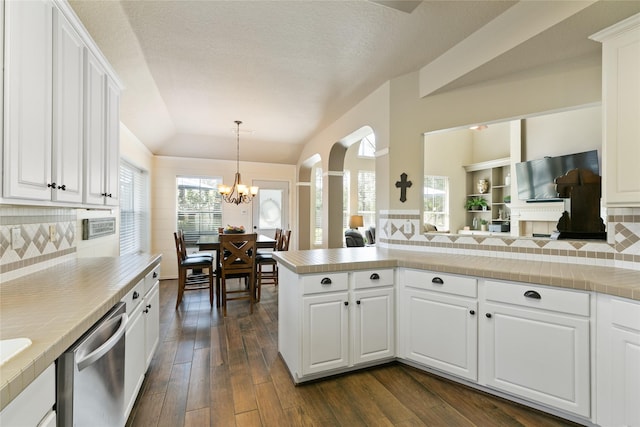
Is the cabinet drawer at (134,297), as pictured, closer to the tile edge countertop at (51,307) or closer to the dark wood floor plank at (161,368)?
the tile edge countertop at (51,307)

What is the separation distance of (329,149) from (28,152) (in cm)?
347

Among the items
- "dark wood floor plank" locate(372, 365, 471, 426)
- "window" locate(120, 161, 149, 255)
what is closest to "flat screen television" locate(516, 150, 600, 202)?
"dark wood floor plank" locate(372, 365, 471, 426)

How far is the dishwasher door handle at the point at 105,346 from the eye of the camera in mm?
1020

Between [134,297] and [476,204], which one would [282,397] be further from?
[476,204]

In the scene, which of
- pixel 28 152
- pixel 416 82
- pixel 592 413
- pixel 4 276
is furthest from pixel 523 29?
pixel 4 276

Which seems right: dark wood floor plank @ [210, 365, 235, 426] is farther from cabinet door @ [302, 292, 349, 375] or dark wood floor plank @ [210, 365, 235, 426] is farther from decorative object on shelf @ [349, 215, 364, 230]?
decorative object on shelf @ [349, 215, 364, 230]

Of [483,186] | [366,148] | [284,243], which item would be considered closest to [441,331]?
[284,243]

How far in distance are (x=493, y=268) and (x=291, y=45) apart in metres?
2.28

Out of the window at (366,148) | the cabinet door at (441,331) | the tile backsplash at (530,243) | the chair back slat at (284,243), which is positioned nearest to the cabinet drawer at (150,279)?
the cabinet door at (441,331)

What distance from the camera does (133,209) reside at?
4.62 metres

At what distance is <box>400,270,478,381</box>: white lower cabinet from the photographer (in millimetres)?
1969

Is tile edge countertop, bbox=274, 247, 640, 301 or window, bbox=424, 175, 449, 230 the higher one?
window, bbox=424, 175, 449, 230

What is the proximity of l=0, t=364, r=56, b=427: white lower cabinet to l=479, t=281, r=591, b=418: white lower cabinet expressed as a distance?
2.14 metres

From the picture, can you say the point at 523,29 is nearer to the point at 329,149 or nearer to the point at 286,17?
the point at 286,17
